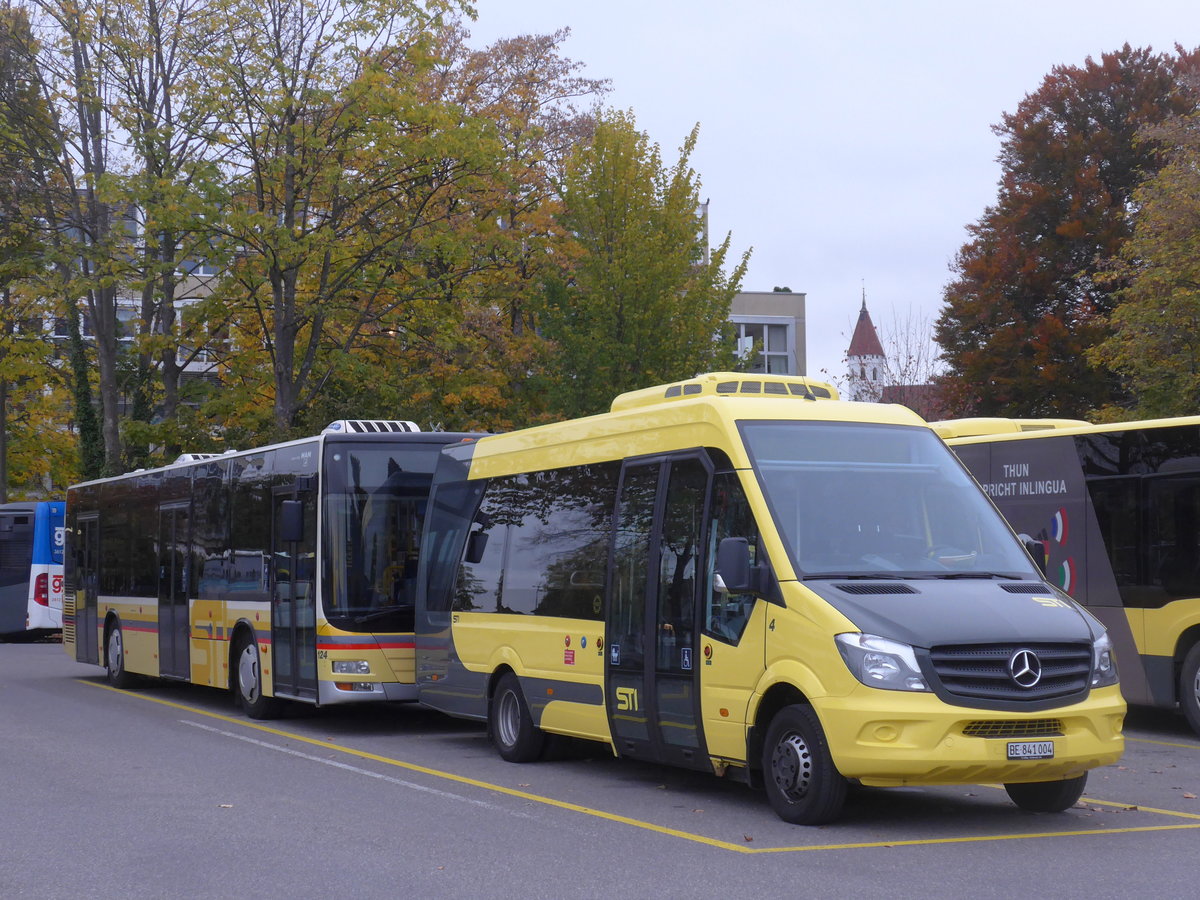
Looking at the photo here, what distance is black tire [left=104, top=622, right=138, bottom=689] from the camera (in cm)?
2289

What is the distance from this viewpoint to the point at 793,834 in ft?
30.0

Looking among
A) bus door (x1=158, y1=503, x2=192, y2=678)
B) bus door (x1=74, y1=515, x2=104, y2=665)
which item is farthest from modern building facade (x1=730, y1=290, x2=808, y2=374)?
bus door (x1=158, y1=503, x2=192, y2=678)

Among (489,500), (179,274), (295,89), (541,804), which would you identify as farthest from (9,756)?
(179,274)

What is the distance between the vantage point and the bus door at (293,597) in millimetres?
16141

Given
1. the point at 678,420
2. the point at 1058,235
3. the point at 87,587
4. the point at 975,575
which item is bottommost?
the point at 87,587

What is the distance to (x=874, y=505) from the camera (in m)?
10.2

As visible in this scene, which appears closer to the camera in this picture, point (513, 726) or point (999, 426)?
point (513, 726)

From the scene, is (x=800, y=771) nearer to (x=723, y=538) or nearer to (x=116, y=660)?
(x=723, y=538)

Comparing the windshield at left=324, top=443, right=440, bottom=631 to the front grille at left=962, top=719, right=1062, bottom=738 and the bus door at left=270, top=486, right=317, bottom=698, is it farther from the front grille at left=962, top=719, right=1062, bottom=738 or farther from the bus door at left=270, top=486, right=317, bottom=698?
the front grille at left=962, top=719, right=1062, bottom=738

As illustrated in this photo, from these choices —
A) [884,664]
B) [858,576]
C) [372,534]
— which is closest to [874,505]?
[858,576]

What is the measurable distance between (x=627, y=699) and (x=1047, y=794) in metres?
3.00

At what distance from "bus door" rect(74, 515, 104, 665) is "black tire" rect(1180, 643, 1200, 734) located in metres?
15.7

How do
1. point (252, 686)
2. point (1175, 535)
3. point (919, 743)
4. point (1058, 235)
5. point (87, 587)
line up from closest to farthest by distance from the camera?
point (919, 743), point (1175, 535), point (252, 686), point (87, 587), point (1058, 235)

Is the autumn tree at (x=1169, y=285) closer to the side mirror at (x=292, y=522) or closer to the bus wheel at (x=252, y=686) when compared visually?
the side mirror at (x=292, y=522)
